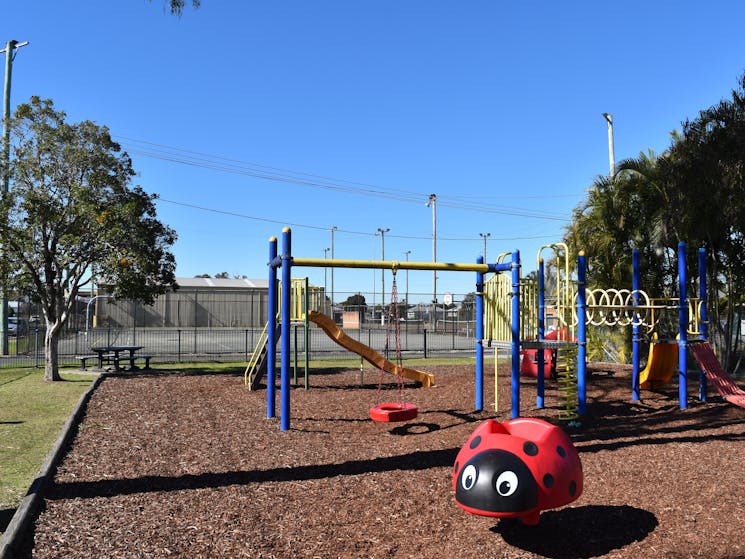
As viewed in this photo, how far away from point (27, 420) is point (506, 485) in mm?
8121

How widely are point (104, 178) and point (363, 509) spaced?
42.7ft

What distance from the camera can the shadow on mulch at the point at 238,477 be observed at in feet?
18.4

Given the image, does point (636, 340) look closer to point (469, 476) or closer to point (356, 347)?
point (356, 347)

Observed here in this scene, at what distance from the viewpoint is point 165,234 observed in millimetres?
16703

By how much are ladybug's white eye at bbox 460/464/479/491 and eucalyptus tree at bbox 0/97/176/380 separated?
40.9 ft

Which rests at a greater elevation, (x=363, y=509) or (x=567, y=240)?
(x=567, y=240)

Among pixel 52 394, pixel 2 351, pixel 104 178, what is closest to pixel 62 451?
pixel 52 394

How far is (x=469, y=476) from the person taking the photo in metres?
4.22

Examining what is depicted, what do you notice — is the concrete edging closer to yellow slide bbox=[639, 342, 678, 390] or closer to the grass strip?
the grass strip

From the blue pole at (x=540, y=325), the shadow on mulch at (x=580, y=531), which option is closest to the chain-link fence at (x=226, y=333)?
the blue pole at (x=540, y=325)

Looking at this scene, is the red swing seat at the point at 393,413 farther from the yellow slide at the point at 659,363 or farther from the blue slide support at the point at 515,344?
the yellow slide at the point at 659,363

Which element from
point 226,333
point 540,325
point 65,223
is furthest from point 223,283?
point 540,325

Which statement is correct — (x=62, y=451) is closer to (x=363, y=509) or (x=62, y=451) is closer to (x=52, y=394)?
(x=363, y=509)

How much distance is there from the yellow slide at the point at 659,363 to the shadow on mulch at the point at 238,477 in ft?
22.0
